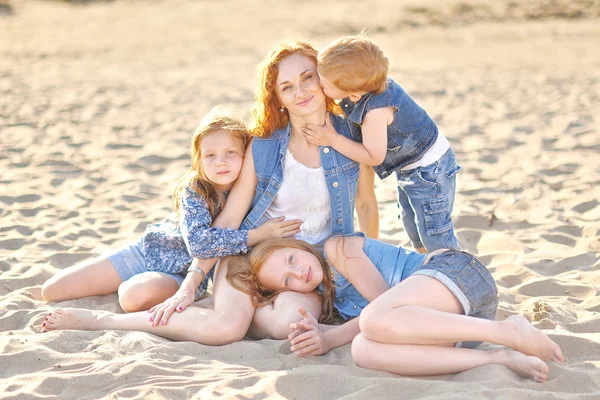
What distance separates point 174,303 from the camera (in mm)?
3609

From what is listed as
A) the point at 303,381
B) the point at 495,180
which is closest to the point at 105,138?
the point at 495,180

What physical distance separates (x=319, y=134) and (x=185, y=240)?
0.86 meters

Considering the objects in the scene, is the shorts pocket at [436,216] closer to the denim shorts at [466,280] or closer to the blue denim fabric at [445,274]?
the blue denim fabric at [445,274]

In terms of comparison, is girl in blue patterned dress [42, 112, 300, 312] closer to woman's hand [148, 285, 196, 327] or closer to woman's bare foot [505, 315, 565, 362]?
woman's hand [148, 285, 196, 327]

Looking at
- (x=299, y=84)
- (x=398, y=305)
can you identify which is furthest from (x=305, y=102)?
(x=398, y=305)

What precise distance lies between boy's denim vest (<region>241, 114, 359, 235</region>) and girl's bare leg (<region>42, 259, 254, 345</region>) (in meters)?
0.42

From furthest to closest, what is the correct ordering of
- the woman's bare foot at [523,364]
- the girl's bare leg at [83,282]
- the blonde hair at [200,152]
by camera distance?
the girl's bare leg at [83,282]
the blonde hair at [200,152]
the woman's bare foot at [523,364]

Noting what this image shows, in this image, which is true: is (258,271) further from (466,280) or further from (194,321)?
(466,280)

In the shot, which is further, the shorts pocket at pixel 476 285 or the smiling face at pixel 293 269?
the smiling face at pixel 293 269

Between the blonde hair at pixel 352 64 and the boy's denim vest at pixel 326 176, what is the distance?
0.31 meters

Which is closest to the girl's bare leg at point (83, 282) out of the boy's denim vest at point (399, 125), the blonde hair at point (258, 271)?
the blonde hair at point (258, 271)

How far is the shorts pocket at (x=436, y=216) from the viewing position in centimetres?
394

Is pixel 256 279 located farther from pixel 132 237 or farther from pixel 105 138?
pixel 105 138

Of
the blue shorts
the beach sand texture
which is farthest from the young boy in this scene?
the blue shorts
